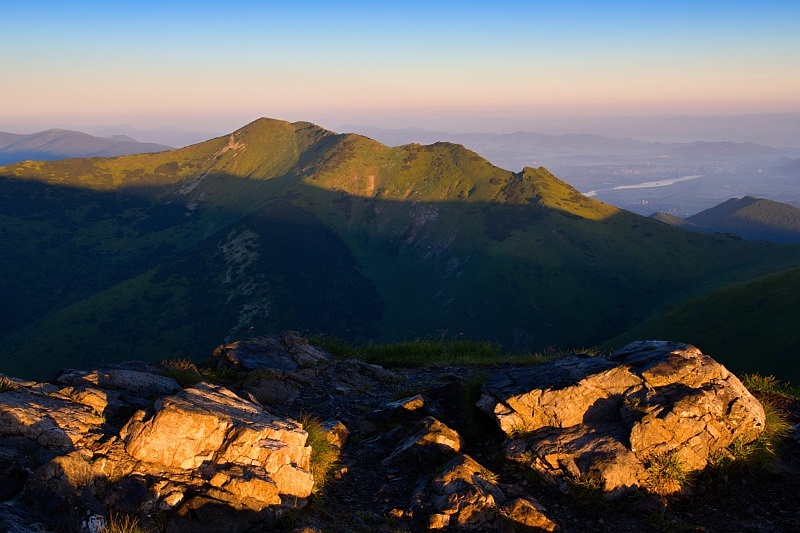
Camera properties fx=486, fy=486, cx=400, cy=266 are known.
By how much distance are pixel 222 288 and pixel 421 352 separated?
175 m

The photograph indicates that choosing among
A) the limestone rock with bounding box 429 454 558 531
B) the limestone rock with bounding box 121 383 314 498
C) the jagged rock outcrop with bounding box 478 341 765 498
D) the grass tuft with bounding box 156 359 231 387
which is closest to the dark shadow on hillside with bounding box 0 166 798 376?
the grass tuft with bounding box 156 359 231 387

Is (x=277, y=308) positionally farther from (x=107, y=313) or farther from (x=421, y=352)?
(x=421, y=352)

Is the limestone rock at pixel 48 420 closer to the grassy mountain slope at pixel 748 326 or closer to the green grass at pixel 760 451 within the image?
the green grass at pixel 760 451

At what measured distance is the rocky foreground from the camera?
28.8 ft

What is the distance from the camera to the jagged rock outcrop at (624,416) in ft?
36.1

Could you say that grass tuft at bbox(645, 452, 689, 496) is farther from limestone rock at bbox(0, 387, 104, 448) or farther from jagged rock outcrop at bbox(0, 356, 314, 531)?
limestone rock at bbox(0, 387, 104, 448)

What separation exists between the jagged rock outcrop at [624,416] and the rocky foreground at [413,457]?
0.04 meters

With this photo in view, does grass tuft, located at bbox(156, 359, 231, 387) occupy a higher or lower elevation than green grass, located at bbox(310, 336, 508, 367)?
higher

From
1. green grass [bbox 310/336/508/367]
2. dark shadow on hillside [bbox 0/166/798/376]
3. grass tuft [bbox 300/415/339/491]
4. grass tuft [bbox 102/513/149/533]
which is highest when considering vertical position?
grass tuft [bbox 102/513/149/533]

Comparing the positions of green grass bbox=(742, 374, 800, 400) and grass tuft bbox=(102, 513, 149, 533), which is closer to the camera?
grass tuft bbox=(102, 513, 149, 533)

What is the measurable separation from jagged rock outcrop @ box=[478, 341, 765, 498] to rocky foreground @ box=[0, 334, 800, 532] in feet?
0.12

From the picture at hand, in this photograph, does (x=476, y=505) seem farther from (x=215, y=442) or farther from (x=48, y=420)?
(x=48, y=420)

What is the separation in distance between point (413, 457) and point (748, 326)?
279 ft

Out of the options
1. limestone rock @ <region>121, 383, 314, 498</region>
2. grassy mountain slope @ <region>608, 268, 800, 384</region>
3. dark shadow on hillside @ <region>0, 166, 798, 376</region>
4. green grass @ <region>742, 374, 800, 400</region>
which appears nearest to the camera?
limestone rock @ <region>121, 383, 314, 498</region>
